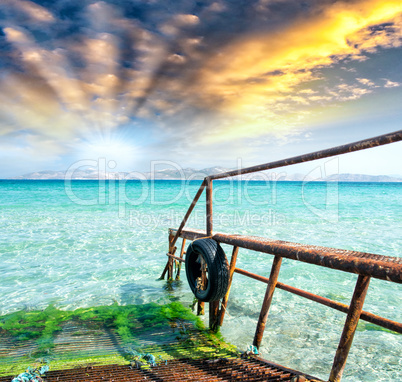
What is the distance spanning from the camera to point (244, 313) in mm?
6414

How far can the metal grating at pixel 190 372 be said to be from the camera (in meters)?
3.04

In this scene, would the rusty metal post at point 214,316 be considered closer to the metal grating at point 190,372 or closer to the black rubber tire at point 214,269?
the black rubber tire at point 214,269

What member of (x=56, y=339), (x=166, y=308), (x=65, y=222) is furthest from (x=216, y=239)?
(x=65, y=222)

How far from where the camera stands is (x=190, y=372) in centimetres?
322

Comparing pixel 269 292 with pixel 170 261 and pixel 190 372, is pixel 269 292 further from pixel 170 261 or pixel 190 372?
pixel 170 261

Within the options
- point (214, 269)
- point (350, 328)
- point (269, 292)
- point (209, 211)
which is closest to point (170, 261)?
point (209, 211)

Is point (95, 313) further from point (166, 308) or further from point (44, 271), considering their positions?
point (44, 271)

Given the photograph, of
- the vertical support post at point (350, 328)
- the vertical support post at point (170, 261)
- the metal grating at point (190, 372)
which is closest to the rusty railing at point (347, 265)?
the vertical support post at point (350, 328)

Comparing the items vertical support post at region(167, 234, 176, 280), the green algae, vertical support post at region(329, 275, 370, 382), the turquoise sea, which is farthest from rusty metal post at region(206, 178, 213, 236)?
vertical support post at region(167, 234, 176, 280)

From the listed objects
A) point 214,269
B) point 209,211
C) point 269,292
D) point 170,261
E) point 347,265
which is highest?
point 209,211

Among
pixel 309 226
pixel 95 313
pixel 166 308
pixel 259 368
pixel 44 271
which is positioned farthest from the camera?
pixel 309 226

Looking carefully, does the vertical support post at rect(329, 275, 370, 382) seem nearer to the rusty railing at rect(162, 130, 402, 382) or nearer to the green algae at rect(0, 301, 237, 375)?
the rusty railing at rect(162, 130, 402, 382)

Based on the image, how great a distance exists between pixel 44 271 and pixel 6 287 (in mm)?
1586

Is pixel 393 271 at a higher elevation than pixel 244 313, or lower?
higher
